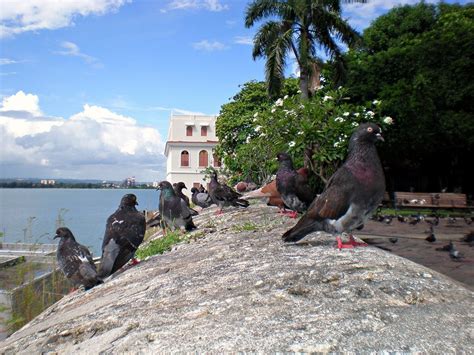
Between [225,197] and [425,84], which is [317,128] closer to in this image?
[225,197]

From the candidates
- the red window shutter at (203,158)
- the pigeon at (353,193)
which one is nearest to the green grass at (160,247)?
the pigeon at (353,193)

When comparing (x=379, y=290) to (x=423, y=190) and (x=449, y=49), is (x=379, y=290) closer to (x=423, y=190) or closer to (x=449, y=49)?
(x=449, y=49)

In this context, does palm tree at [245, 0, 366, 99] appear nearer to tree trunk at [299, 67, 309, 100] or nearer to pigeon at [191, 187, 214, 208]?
tree trunk at [299, 67, 309, 100]

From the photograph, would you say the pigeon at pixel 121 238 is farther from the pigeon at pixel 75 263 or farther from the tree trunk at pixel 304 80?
the tree trunk at pixel 304 80

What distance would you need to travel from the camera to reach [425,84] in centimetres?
2716

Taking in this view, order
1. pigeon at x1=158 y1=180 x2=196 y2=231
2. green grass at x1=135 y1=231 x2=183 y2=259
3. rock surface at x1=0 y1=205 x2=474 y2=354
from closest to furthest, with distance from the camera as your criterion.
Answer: rock surface at x1=0 y1=205 x2=474 y2=354
green grass at x1=135 y1=231 x2=183 y2=259
pigeon at x1=158 y1=180 x2=196 y2=231

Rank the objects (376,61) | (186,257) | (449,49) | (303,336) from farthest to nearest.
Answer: (376,61), (449,49), (186,257), (303,336)

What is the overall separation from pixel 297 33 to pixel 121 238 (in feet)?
64.5

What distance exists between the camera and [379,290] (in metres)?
3.62

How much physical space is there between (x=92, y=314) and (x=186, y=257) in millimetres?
1922

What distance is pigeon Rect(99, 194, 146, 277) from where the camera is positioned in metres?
6.60

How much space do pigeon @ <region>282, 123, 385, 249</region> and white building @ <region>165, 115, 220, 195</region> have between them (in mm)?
57736

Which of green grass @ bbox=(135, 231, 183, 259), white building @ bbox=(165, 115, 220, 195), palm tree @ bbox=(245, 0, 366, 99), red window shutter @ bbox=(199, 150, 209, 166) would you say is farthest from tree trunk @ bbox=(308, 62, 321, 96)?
red window shutter @ bbox=(199, 150, 209, 166)

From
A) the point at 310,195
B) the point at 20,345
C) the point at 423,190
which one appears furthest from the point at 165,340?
the point at 423,190
